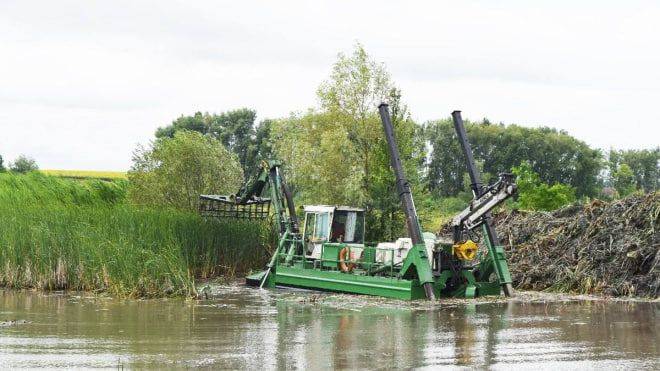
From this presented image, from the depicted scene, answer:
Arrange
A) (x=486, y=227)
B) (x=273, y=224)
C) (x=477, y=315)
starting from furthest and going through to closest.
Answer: (x=273, y=224) → (x=486, y=227) → (x=477, y=315)

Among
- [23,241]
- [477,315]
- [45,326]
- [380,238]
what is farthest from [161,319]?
Result: [380,238]

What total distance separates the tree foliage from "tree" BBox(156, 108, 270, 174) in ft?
51.7

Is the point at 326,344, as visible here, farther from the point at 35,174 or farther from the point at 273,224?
the point at 35,174

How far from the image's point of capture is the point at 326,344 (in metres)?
16.6

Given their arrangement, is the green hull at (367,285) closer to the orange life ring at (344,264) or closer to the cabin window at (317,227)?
the orange life ring at (344,264)

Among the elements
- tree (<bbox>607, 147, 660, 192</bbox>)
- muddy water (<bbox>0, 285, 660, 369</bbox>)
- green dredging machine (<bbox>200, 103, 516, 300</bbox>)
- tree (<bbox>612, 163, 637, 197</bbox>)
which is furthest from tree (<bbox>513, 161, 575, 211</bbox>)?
tree (<bbox>607, 147, 660, 192</bbox>)

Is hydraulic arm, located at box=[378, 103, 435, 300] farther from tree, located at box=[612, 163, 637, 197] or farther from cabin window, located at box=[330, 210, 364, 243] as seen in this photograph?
tree, located at box=[612, 163, 637, 197]

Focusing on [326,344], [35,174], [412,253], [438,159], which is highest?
[438,159]

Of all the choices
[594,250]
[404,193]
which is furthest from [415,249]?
[594,250]

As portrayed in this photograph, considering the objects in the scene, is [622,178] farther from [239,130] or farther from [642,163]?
[239,130]

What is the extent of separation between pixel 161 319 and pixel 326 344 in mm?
5085

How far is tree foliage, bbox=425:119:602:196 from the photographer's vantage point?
88.7 m

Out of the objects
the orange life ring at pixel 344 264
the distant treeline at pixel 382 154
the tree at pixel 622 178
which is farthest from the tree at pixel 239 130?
the orange life ring at pixel 344 264

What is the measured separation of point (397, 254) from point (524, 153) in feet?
218
